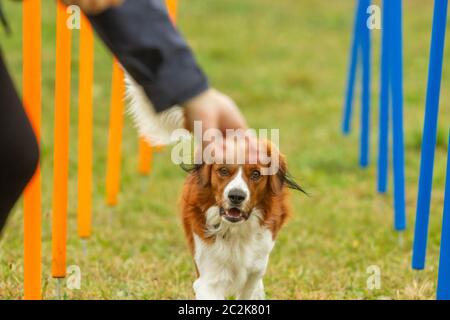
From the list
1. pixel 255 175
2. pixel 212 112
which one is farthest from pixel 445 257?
pixel 212 112

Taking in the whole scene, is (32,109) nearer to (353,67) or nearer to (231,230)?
(231,230)

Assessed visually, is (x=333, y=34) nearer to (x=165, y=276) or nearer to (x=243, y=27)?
(x=243, y=27)

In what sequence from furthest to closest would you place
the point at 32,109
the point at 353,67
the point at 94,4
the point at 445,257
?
the point at 353,67, the point at 445,257, the point at 32,109, the point at 94,4

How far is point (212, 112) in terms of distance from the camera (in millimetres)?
1676

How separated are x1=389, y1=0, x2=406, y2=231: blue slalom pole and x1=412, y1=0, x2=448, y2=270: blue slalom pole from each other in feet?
2.91

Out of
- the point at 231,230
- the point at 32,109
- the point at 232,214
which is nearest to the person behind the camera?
the point at 32,109

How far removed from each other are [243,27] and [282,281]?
10934mm

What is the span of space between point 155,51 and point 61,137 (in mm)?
2733

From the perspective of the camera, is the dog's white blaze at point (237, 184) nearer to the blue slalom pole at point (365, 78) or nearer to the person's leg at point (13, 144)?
the person's leg at point (13, 144)

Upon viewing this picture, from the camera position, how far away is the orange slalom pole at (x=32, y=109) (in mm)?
3496

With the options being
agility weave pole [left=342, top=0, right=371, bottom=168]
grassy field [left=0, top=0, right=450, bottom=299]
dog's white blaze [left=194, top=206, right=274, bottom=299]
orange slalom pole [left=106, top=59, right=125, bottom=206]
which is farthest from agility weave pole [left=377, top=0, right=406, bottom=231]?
orange slalom pole [left=106, top=59, right=125, bottom=206]

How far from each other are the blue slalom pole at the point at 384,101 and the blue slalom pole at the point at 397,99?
11 centimetres

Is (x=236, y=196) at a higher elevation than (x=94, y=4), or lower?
lower

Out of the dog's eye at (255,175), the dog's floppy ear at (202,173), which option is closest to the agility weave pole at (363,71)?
the dog's floppy ear at (202,173)
